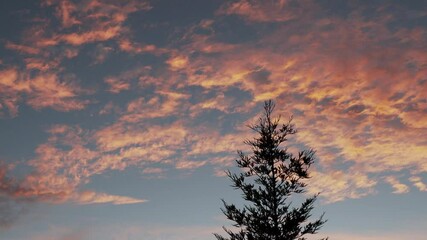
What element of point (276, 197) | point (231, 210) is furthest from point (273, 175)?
point (231, 210)

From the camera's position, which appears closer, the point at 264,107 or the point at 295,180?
the point at 295,180

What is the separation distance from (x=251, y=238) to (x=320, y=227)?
384 centimetres

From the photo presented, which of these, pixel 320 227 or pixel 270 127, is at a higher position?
pixel 270 127

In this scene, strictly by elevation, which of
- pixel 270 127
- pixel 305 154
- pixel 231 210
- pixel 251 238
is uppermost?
pixel 270 127

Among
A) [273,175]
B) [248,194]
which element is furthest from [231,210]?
[273,175]

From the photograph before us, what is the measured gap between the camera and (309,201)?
27297 mm

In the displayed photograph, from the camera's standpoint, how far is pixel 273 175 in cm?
2784

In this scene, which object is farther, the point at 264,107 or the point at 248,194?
the point at 264,107

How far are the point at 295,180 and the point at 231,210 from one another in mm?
3952

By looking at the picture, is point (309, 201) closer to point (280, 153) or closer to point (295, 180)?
point (295, 180)

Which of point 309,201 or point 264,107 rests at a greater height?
point 264,107

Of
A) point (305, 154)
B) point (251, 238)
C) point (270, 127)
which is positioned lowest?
point (251, 238)

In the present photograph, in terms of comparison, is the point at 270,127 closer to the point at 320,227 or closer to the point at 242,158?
the point at 242,158

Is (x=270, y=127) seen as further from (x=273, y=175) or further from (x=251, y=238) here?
(x=251, y=238)
